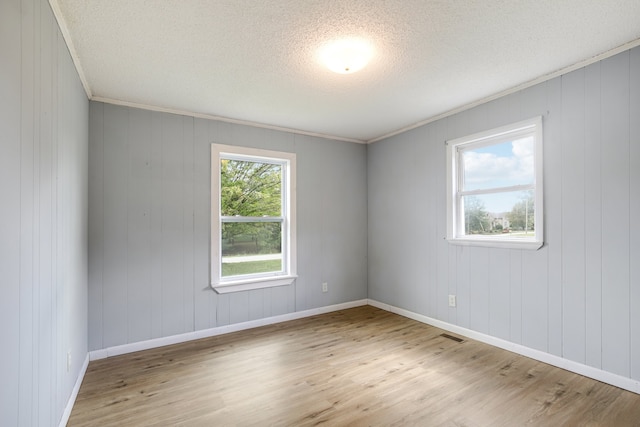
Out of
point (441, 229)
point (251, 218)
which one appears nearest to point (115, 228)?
point (251, 218)

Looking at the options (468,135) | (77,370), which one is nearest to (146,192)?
(77,370)

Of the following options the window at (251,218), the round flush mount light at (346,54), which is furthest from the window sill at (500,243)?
the round flush mount light at (346,54)

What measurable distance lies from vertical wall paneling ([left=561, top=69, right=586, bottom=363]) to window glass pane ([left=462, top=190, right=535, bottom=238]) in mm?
332

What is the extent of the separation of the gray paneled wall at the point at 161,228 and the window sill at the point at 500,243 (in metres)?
1.89

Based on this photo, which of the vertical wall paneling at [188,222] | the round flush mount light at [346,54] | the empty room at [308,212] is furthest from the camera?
the vertical wall paneling at [188,222]

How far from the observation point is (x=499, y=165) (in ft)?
10.7

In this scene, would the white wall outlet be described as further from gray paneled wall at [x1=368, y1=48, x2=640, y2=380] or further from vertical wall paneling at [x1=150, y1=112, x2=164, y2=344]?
vertical wall paneling at [x1=150, y1=112, x2=164, y2=344]

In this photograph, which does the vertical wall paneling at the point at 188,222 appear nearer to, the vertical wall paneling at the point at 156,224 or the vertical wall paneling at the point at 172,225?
the vertical wall paneling at the point at 172,225

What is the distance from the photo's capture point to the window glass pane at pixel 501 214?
3018mm

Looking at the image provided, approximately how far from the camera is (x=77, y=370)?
97.6 inches

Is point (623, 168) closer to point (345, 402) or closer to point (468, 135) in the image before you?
point (468, 135)

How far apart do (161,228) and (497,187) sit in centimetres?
354

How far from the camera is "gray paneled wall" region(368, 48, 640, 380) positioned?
2.34 m

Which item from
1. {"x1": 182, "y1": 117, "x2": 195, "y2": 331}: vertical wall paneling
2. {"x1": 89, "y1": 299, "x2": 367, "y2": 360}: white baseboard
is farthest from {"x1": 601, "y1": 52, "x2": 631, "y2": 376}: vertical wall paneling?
{"x1": 182, "y1": 117, "x2": 195, "y2": 331}: vertical wall paneling
